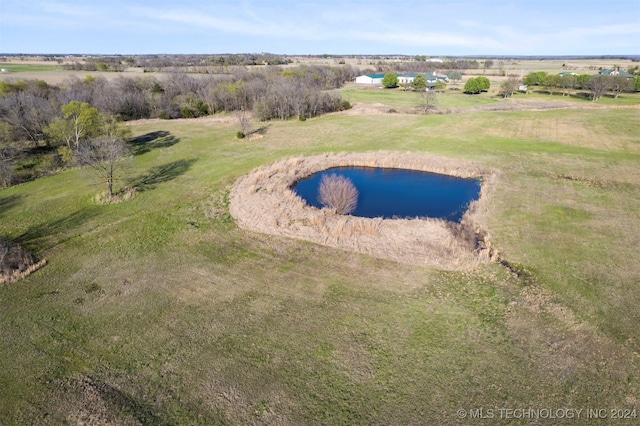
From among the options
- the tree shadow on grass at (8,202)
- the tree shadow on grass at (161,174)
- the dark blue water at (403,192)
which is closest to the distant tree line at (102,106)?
the tree shadow on grass at (8,202)

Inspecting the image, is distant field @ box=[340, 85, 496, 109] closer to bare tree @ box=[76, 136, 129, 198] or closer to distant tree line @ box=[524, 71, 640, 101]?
distant tree line @ box=[524, 71, 640, 101]

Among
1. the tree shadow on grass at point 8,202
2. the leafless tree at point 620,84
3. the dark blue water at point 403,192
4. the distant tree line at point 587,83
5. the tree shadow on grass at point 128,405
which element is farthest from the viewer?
the leafless tree at point 620,84

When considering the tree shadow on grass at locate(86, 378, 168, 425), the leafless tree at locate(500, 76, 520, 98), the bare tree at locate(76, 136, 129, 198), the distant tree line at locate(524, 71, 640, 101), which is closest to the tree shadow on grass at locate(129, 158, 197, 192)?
the bare tree at locate(76, 136, 129, 198)

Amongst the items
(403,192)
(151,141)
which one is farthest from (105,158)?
(403,192)

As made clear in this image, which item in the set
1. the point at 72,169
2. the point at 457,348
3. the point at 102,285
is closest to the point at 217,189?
the point at 102,285

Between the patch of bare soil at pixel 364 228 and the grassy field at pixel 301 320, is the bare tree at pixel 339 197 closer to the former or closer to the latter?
the patch of bare soil at pixel 364 228

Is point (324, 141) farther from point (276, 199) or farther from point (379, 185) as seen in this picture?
point (276, 199)

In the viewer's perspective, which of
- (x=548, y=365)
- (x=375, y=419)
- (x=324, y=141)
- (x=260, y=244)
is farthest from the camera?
(x=324, y=141)

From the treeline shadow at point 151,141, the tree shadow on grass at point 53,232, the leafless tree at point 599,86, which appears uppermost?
the leafless tree at point 599,86
